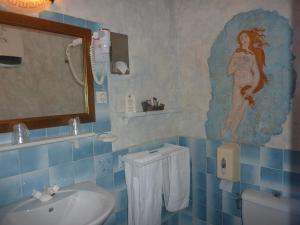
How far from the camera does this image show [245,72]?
5.74 feet

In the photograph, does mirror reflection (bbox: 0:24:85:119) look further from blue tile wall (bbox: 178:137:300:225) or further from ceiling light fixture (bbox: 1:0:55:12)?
blue tile wall (bbox: 178:137:300:225)

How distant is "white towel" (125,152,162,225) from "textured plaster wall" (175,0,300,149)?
58 cm

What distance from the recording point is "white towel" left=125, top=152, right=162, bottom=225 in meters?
1.68

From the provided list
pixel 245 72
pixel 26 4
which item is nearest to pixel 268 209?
pixel 245 72

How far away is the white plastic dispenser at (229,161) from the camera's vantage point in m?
1.79

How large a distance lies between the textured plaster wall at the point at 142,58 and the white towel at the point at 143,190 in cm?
21

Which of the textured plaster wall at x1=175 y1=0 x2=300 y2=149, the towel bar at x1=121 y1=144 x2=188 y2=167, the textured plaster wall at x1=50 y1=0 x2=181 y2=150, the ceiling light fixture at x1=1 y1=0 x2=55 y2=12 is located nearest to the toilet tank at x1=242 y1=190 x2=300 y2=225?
the textured plaster wall at x1=175 y1=0 x2=300 y2=149

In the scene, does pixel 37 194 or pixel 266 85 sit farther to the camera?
pixel 266 85

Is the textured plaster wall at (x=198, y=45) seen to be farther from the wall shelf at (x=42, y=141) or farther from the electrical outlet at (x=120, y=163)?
the wall shelf at (x=42, y=141)

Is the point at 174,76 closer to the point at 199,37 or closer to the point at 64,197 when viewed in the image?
the point at 199,37

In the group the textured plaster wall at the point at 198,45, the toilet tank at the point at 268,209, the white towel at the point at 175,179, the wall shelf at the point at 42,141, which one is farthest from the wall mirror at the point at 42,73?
the toilet tank at the point at 268,209

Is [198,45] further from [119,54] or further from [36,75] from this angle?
[36,75]

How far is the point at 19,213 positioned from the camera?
3.75ft

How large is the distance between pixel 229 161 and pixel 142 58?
3.55 ft
